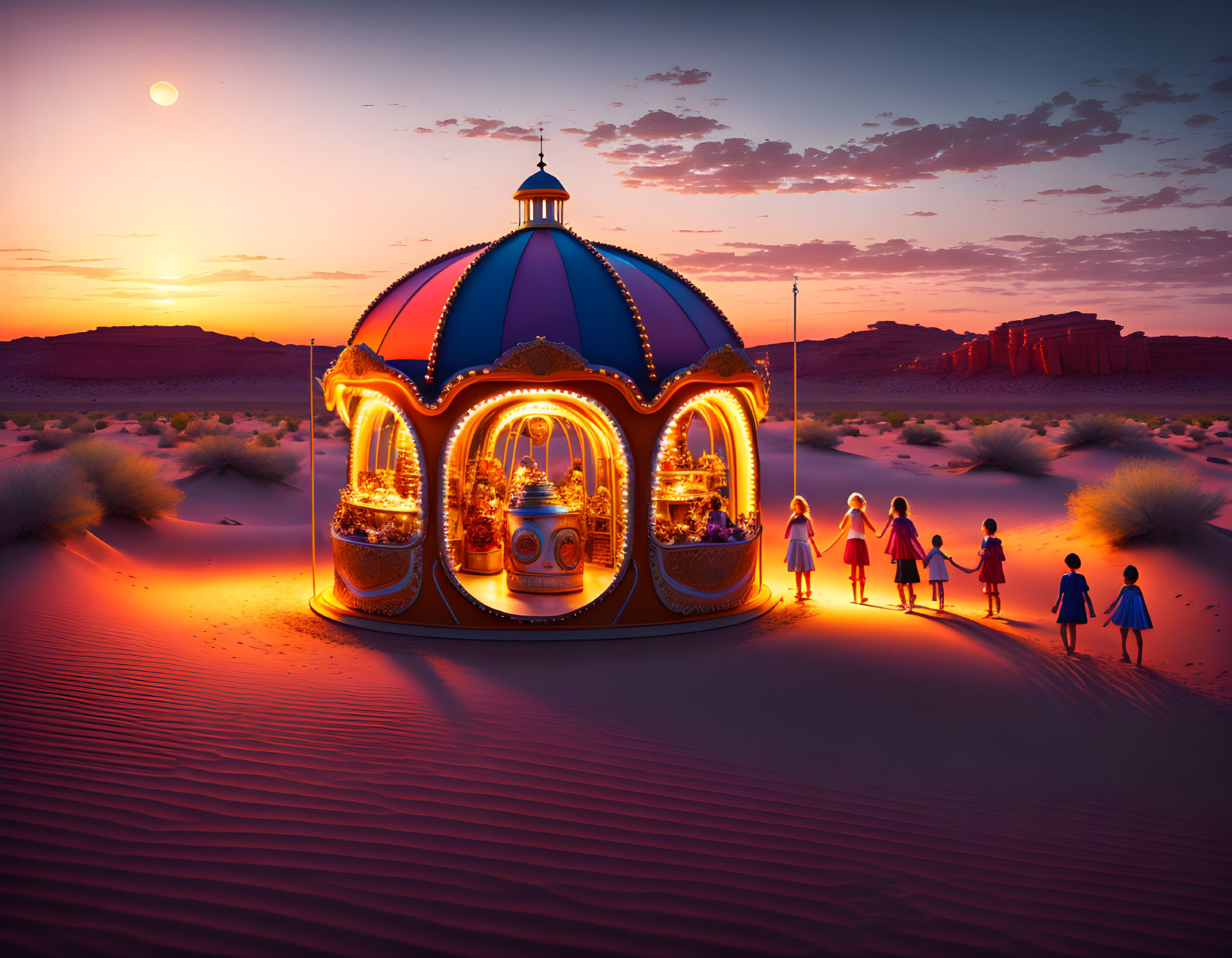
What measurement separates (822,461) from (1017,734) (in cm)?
1970

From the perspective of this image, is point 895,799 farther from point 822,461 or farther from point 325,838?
point 822,461

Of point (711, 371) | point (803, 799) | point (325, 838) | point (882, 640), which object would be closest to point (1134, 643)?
point (882, 640)

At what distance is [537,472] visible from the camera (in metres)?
14.2

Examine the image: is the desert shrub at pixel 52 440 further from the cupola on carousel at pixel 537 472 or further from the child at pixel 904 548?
the child at pixel 904 548

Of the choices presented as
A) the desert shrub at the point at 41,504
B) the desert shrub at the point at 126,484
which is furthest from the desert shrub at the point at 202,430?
the desert shrub at the point at 41,504

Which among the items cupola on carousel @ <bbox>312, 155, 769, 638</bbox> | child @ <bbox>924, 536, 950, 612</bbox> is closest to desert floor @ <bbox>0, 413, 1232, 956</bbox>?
child @ <bbox>924, 536, 950, 612</bbox>

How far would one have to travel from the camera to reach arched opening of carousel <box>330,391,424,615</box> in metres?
11.7

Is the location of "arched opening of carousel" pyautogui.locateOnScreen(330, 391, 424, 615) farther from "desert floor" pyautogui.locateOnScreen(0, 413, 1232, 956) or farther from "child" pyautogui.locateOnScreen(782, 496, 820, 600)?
"child" pyautogui.locateOnScreen(782, 496, 820, 600)

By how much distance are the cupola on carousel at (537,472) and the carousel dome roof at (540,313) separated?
0.08 feet

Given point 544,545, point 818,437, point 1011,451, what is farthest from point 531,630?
point 818,437

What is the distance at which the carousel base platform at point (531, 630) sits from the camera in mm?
11109

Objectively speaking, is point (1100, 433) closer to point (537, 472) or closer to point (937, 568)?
point (937, 568)

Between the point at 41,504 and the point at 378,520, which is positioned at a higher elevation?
the point at 41,504

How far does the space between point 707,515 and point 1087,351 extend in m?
92.5
